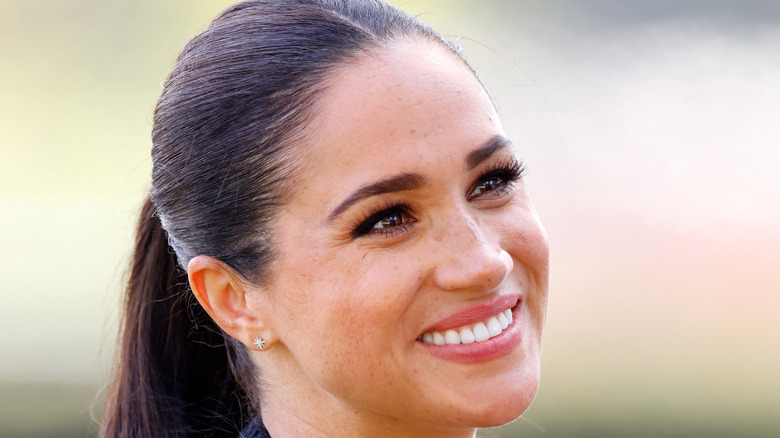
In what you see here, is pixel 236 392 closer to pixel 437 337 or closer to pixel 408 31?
pixel 437 337

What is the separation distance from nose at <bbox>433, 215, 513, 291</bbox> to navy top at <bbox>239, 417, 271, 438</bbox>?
0.87m

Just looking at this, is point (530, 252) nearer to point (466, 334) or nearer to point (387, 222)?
point (466, 334)

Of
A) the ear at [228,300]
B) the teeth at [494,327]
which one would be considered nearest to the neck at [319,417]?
the ear at [228,300]

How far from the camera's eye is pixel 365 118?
236 cm

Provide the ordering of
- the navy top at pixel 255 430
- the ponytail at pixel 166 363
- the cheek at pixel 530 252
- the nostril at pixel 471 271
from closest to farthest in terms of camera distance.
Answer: the nostril at pixel 471 271 → the cheek at pixel 530 252 → the navy top at pixel 255 430 → the ponytail at pixel 166 363

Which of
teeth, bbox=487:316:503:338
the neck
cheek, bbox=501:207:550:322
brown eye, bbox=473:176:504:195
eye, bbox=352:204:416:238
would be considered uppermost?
brown eye, bbox=473:176:504:195

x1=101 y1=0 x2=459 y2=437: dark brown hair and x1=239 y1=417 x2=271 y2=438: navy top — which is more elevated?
x1=101 y1=0 x2=459 y2=437: dark brown hair

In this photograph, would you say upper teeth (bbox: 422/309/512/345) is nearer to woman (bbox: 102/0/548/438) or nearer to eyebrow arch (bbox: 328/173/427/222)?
woman (bbox: 102/0/548/438)

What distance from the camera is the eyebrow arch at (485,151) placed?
95.3 inches

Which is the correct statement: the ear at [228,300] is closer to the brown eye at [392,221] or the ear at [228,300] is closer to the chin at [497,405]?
the brown eye at [392,221]

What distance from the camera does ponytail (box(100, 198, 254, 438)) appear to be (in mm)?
3082

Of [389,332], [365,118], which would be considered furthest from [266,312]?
[365,118]

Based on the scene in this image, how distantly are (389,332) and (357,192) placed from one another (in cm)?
37

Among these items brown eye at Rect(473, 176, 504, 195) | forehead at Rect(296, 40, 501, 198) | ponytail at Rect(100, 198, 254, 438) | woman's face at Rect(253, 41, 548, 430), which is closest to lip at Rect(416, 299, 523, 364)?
woman's face at Rect(253, 41, 548, 430)
